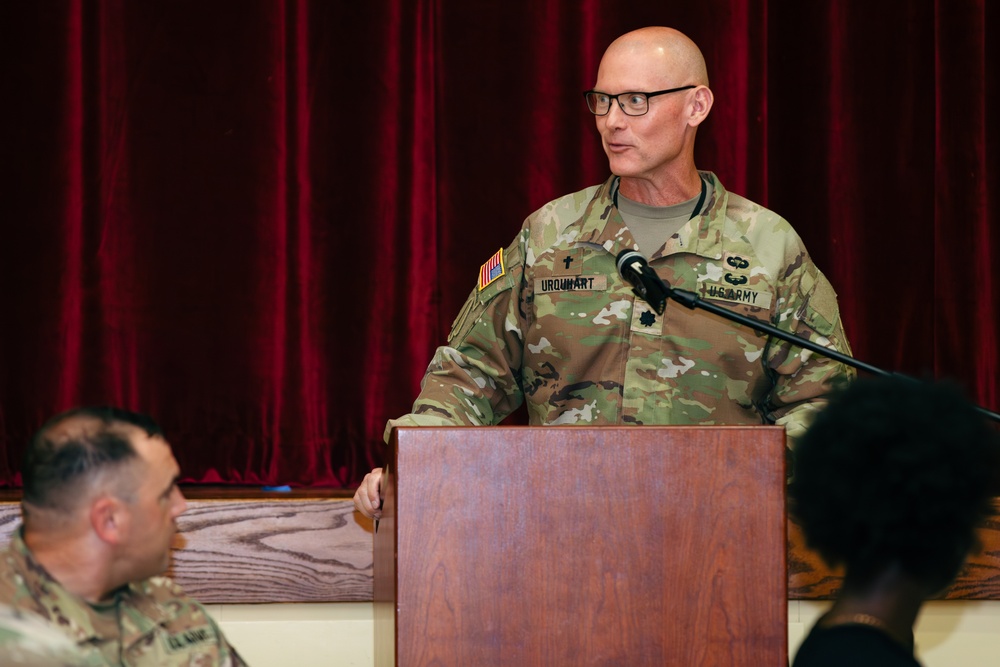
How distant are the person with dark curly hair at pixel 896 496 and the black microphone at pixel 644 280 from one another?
0.57 meters

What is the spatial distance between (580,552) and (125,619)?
67 centimetres

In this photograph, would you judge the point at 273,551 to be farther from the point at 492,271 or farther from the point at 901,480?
the point at 901,480

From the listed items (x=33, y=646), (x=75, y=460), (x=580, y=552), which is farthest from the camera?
(x=580, y=552)

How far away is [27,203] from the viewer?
348cm

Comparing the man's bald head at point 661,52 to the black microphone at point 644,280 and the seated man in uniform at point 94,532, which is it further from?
the seated man in uniform at point 94,532

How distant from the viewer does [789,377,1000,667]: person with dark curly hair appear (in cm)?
129

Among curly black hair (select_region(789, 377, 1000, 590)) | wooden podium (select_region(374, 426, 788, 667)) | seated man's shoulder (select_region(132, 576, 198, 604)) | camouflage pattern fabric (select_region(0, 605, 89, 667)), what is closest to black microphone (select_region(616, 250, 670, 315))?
wooden podium (select_region(374, 426, 788, 667))

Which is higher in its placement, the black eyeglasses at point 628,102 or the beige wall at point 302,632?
the black eyeglasses at point 628,102

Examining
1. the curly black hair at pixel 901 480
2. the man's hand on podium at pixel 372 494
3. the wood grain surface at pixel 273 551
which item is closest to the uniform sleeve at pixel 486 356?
the man's hand on podium at pixel 372 494

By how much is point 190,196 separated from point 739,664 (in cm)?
231

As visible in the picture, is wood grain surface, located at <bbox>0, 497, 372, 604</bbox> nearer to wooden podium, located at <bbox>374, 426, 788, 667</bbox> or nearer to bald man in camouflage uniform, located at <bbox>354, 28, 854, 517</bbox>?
bald man in camouflage uniform, located at <bbox>354, 28, 854, 517</bbox>

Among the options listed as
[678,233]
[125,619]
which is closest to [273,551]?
[678,233]

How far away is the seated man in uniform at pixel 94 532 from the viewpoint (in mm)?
1396

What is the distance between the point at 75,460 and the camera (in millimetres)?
1406
